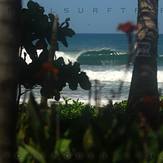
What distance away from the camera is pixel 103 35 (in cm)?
10238

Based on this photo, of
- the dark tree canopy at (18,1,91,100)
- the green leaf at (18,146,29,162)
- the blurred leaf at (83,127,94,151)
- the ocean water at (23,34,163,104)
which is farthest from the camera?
the ocean water at (23,34,163,104)

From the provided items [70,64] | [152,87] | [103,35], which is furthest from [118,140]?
[103,35]

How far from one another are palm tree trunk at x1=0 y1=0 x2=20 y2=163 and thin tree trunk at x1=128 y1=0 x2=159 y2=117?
3.67m

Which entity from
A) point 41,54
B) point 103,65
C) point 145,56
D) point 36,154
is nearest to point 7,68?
point 36,154

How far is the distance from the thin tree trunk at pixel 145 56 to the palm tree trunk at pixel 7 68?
12.0 feet

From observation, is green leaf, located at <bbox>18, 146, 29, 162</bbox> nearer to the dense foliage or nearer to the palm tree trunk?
the dense foliage

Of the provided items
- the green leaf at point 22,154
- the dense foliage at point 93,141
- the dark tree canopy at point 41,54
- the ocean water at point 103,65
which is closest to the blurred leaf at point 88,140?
the dense foliage at point 93,141

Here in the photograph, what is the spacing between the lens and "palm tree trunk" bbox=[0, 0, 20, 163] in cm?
362

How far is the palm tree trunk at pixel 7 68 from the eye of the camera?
11.9 feet

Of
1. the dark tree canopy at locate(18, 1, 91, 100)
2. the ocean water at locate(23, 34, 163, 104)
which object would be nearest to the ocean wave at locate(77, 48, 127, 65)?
the ocean water at locate(23, 34, 163, 104)

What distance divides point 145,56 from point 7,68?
4.04 metres

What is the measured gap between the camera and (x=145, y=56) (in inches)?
294

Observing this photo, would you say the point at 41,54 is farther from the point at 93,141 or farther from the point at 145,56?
the point at 93,141

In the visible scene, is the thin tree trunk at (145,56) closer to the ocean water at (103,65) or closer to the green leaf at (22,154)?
the green leaf at (22,154)
